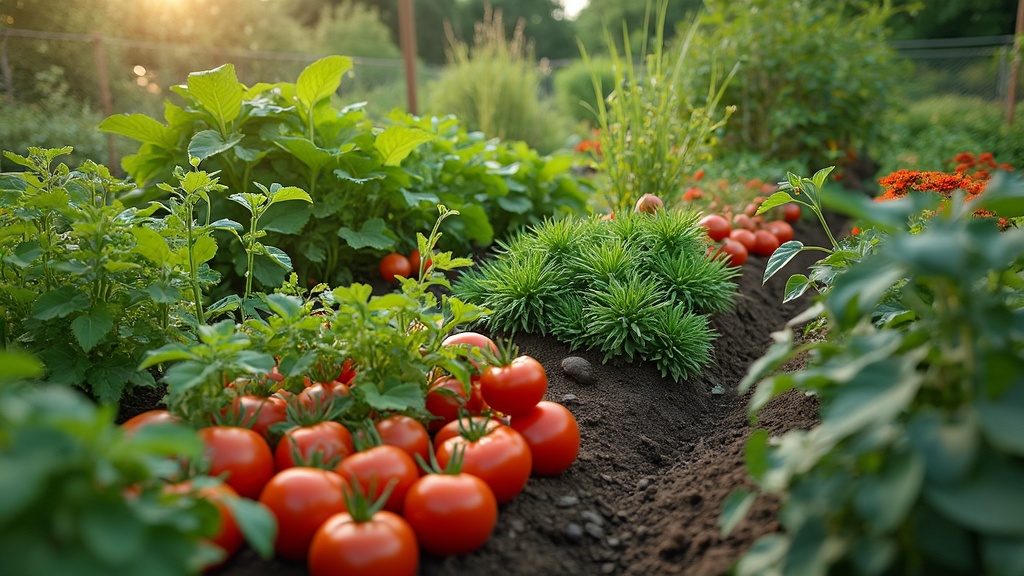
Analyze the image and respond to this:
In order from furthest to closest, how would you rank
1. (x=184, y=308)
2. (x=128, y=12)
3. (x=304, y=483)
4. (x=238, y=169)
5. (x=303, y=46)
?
(x=303, y=46) < (x=128, y=12) < (x=238, y=169) < (x=184, y=308) < (x=304, y=483)

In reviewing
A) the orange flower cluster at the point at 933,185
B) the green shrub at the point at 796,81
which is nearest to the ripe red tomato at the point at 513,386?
the orange flower cluster at the point at 933,185

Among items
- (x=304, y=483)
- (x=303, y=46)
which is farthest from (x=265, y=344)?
(x=303, y=46)

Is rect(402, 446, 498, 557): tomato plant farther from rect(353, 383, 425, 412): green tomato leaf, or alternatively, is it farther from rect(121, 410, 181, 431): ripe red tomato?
rect(121, 410, 181, 431): ripe red tomato

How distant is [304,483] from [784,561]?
3.24 feet

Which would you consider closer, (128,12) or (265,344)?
(265,344)

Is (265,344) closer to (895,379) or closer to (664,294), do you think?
(895,379)

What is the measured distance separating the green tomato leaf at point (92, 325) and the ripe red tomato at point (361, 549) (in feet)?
3.37

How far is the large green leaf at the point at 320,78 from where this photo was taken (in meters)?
3.13

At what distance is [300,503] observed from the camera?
4.98ft

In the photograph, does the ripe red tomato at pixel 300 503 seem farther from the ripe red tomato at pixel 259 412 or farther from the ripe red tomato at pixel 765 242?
the ripe red tomato at pixel 765 242

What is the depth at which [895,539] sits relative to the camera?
3.99ft

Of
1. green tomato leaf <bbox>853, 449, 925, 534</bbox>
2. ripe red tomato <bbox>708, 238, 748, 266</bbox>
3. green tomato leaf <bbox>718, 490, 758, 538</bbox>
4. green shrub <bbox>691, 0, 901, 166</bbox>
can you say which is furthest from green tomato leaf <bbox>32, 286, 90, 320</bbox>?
green shrub <bbox>691, 0, 901, 166</bbox>

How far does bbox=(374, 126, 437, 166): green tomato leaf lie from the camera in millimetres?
3312

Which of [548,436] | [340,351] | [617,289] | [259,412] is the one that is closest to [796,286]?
[617,289]
